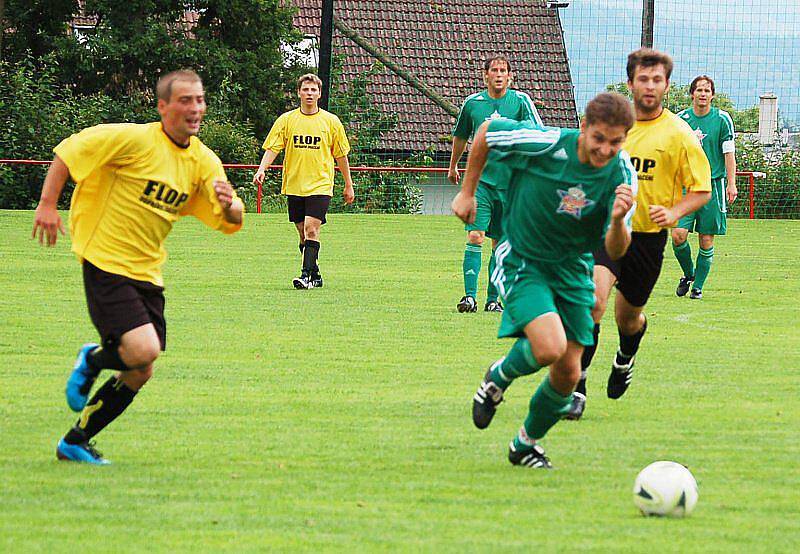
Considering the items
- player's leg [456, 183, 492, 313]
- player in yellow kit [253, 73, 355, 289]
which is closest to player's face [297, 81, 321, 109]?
player in yellow kit [253, 73, 355, 289]

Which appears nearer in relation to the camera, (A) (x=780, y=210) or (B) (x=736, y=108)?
(A) (x=780, y=210)

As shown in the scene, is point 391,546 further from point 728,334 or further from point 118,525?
point 728,334

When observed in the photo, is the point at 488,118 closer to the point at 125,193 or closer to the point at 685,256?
→ the point at 685,256

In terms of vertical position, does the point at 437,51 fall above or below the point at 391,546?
above

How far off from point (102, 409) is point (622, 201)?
2498 mm

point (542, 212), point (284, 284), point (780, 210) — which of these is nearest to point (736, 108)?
point (780, 210)

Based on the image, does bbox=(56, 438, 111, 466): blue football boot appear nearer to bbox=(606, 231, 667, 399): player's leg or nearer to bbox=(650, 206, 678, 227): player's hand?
bbox=(650, 206, 678, 227): player's hand

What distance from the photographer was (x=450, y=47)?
3944 centimetres

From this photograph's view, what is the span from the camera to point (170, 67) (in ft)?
114

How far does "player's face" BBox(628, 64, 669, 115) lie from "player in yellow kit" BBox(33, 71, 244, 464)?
2.61 m

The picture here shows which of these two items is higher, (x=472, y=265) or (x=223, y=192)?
(x=223, y=192)

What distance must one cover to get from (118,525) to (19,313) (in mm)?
7091

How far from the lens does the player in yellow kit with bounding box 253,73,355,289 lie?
1454 centimetres

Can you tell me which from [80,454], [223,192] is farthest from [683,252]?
[80,454]
